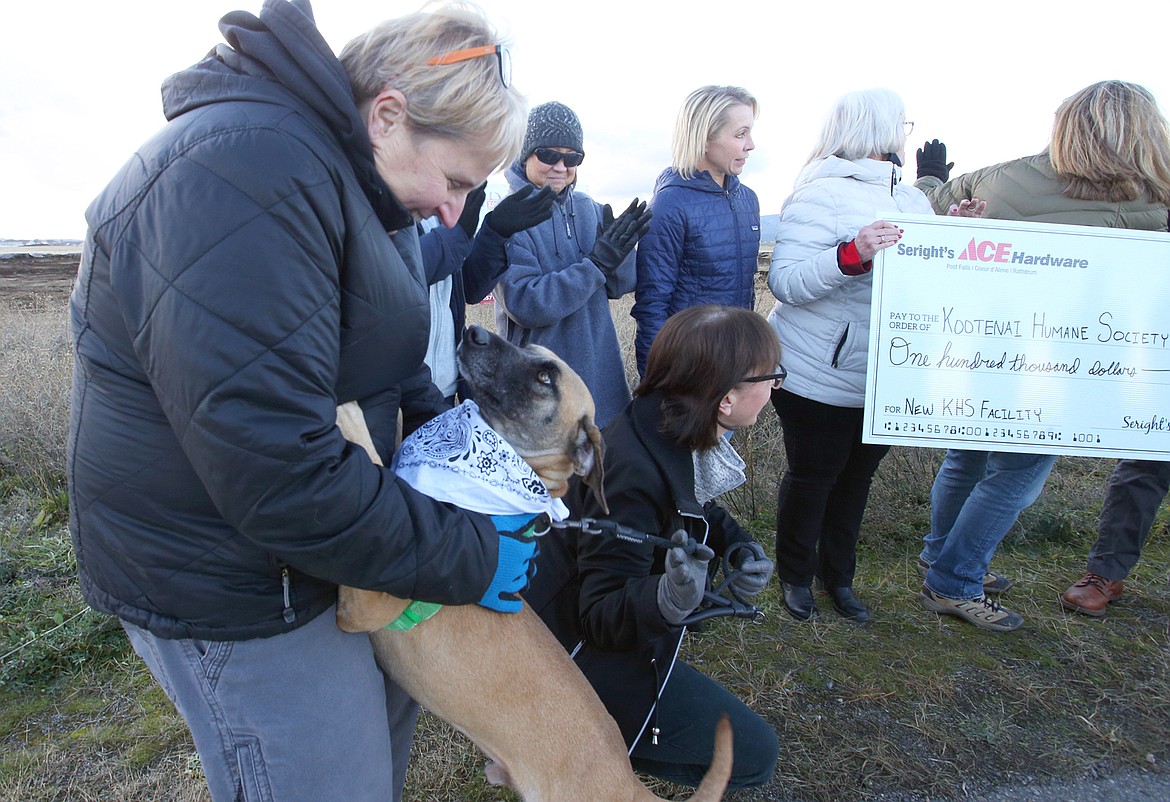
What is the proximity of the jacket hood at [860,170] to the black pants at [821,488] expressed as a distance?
115 cm

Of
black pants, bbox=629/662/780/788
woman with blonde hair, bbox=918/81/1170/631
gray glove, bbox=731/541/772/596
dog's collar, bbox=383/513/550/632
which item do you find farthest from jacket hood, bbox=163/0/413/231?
woman with blonde hair, bbox=918/81/1170/631

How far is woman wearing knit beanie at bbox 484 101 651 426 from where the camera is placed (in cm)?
353

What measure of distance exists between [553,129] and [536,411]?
1998mm

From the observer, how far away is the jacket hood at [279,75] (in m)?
1.22

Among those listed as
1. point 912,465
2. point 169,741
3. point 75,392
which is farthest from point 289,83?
point 912,465

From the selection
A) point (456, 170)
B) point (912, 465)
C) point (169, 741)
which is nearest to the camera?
point (456, 170)

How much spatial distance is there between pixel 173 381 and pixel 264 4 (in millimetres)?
693

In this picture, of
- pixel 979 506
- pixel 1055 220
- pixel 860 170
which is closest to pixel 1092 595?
pixel 979 506

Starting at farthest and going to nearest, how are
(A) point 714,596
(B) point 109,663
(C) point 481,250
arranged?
(C) point 481,250 < (B) point 109,663 < (A) point 714,596

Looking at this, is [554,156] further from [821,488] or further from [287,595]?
[287,595]

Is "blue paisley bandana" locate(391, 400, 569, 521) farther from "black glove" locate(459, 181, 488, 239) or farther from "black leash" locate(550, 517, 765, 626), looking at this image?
"black glove" locate(459, 181, 488, 239)

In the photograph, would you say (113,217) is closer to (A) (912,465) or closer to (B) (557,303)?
(B) (557,303)

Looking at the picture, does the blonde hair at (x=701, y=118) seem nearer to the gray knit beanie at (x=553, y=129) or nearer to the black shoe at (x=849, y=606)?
the gray knit beanie at (x=553, y=129)

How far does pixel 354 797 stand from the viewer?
59.6 inches
